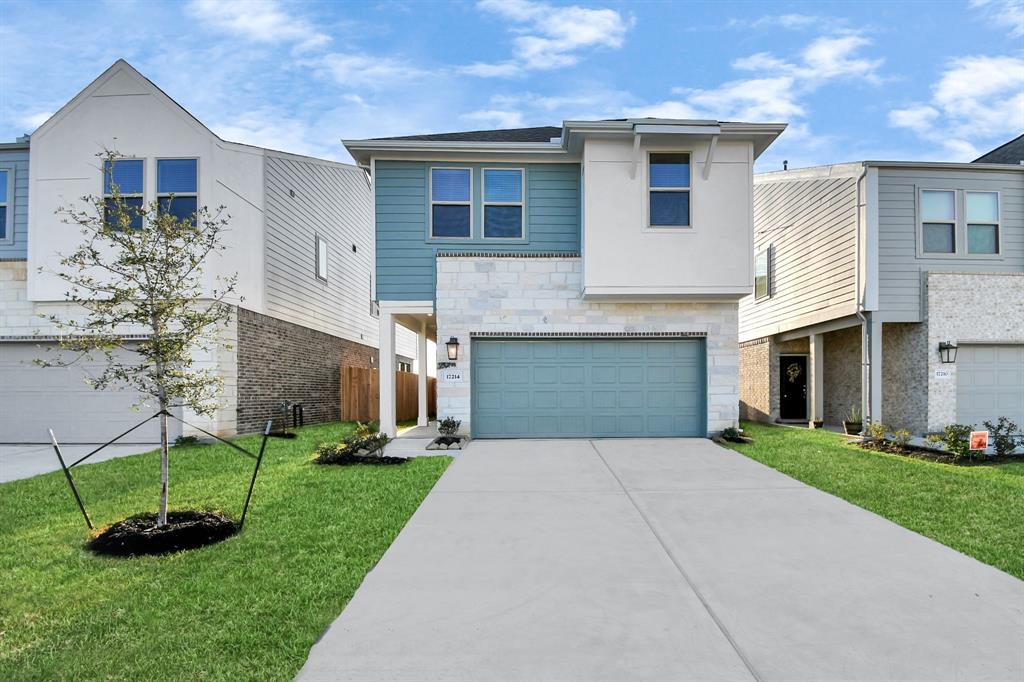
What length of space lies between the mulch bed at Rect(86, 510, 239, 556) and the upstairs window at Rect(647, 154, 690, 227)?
8.66 m

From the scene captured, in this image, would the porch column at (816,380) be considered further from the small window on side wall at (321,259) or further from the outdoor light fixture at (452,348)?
the small window on side wall at (321,259)

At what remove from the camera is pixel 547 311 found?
1080cm

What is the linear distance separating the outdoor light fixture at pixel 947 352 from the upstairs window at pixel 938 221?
1923 mm

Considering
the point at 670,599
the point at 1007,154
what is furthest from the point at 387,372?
the point at 1007,154

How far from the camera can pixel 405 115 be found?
1541cm

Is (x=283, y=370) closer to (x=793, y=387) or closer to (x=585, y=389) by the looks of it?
(x=585, y=389)

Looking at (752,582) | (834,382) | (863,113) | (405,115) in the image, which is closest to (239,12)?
(405,115)

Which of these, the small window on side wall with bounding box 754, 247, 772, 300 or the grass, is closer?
the grass

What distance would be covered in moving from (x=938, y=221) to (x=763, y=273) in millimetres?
4861

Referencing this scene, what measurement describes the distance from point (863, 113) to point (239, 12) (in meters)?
14.9

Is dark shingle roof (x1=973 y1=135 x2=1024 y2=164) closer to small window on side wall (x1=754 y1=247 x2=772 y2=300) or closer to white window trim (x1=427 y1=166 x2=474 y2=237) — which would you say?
small window on side wall (x1=754 y1=247 x2=772 y2=300)

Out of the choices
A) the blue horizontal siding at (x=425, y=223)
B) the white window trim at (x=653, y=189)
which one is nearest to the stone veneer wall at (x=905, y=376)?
the white window trim at (x=653, y=189)

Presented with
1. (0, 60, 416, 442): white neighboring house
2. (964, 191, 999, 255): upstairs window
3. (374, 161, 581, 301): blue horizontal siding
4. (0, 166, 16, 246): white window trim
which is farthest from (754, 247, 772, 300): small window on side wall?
(0, 166, 16, 246): white window trim

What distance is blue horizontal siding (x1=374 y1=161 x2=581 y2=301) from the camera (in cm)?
1094
